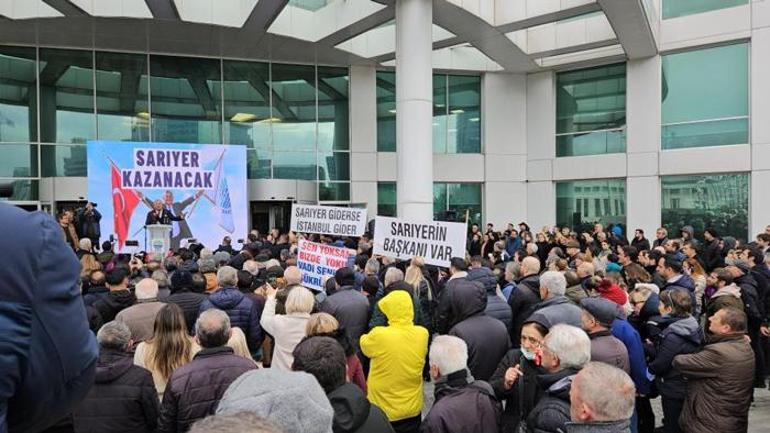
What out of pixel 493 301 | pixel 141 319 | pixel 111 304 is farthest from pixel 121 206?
pixel 493 301

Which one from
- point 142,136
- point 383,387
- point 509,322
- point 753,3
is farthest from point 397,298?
point 753,3

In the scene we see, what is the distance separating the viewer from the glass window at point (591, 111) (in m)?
22.3

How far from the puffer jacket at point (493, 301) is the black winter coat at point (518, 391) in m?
1.83

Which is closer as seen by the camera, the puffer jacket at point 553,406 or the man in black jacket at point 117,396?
the puffer jacket at point 553,406

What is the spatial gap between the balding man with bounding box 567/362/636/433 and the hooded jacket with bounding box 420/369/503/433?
77cm

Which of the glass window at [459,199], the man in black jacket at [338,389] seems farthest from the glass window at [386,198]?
the man in black jacket at [338,389]

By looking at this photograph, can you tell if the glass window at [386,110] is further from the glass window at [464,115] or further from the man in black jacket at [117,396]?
the man in black jacket at [117,396]

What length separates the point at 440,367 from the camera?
398cm

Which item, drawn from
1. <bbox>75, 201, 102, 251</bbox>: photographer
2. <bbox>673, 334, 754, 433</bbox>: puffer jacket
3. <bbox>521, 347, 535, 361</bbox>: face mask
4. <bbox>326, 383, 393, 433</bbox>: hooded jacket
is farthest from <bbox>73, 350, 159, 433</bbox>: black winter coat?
<bbox>75, 201, 102, 251</bbox>: photographer

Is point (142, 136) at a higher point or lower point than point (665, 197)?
higher

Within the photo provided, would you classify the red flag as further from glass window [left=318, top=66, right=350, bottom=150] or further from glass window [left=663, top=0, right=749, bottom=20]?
glass window [left=663, top=0, right=749, bottom=20]

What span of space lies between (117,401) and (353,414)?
166 cm

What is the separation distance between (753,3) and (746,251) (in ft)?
45.5

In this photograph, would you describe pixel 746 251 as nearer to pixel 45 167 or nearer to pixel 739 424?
pixel 739 424
